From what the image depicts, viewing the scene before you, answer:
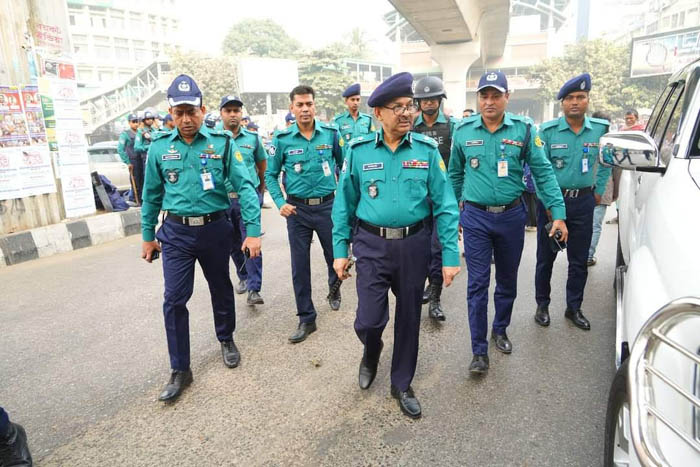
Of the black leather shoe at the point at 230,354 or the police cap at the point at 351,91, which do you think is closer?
the black leather shoe at the point at 230,354

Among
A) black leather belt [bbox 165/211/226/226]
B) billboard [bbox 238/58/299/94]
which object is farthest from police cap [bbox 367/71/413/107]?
billboard [bbox 238/58/299/94]

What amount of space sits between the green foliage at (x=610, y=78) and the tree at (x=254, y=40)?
41.2m

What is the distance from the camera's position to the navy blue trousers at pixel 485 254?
10.9ft

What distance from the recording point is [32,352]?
12.7ft

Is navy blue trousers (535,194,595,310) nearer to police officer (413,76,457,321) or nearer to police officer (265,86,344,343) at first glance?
police officer (413,76,457,321)

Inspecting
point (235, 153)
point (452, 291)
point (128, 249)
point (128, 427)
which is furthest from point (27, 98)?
point (452, 291)

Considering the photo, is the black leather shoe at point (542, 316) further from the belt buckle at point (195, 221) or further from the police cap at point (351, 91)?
the police cap at point (351, 91)

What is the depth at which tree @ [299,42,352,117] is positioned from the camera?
46156 millimetres

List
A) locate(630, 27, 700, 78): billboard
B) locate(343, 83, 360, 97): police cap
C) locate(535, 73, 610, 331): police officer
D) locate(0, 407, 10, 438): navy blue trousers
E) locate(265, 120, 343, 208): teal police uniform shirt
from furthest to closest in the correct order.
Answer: locate(630, 27, 700, 78): billboard, locate(343, 83, 360, 97): police cap, locate(265, 120, 343, 208): teal police uniform shirt, locate(535, 73, 610, 331): police officer, locate(0, 407, 10, 438): navy blue trousers

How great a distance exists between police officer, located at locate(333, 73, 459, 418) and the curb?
5.65 m

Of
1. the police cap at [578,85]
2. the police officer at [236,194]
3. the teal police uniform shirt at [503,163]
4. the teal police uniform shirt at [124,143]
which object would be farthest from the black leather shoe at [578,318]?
the teal police uniform shirt at [124,143]

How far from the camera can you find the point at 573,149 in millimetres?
3881

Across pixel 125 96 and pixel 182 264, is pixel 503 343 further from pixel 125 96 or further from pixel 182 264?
pixel 125 96

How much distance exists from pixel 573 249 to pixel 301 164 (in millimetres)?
2343
